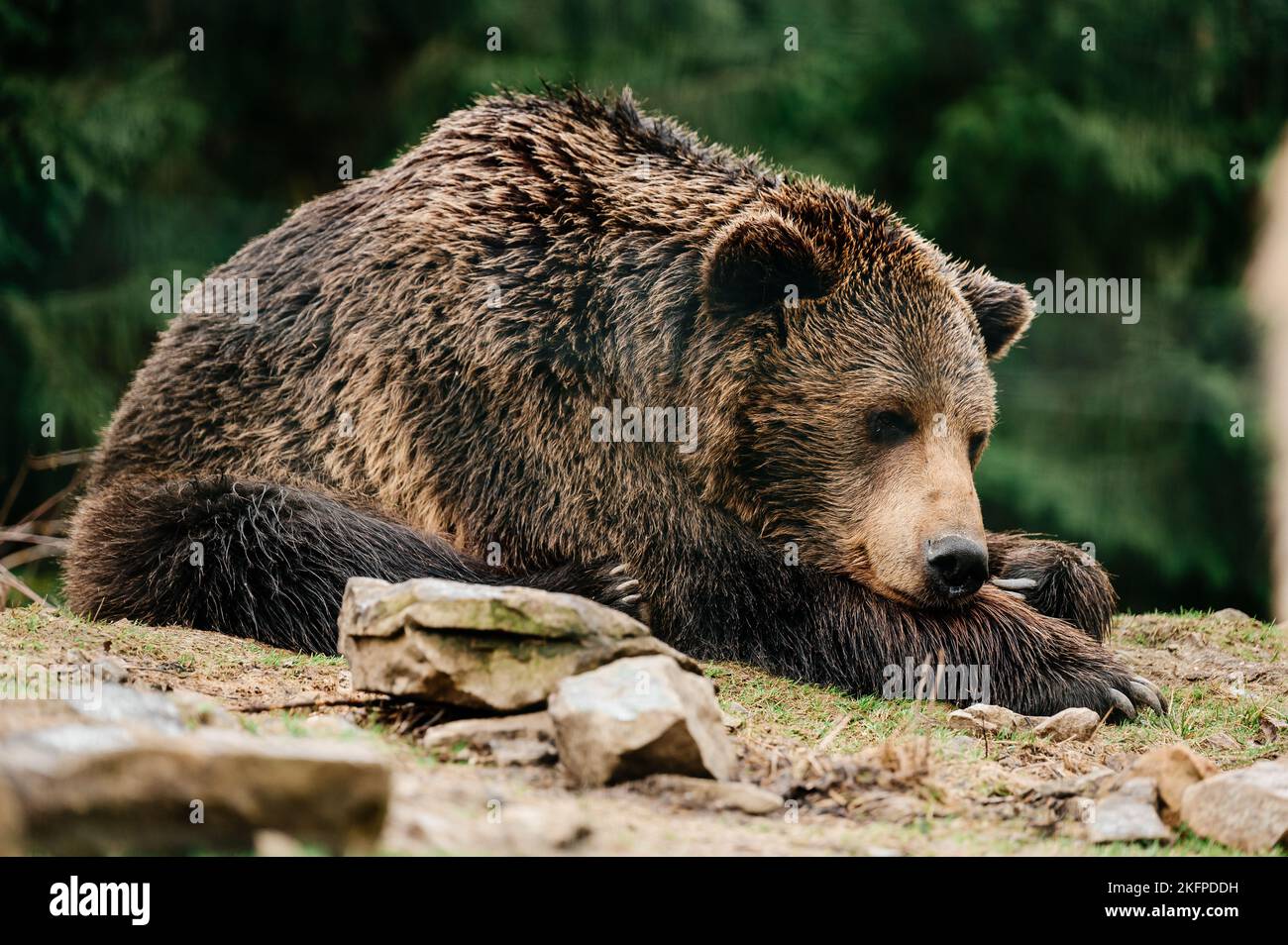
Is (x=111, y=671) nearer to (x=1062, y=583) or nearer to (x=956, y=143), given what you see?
(x=1062, y=583)

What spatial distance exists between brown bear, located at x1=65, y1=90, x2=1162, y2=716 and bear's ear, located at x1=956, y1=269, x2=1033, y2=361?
0.51ft

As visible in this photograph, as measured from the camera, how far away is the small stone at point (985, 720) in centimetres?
464

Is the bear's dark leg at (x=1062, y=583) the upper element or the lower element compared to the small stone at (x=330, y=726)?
upper

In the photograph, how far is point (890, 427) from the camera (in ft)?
18.2

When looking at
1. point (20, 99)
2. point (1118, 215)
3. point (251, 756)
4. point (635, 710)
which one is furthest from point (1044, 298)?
point (251, 756)

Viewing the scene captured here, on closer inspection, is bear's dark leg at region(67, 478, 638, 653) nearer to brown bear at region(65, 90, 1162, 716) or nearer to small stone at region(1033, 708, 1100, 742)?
brown bear at region(65, 90, 1162, 716)

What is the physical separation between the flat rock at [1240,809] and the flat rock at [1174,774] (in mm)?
54

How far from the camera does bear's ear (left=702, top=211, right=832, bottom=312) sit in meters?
5.48

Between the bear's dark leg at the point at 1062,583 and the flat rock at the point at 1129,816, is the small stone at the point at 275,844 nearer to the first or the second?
the flat rock at the point at 1129,816

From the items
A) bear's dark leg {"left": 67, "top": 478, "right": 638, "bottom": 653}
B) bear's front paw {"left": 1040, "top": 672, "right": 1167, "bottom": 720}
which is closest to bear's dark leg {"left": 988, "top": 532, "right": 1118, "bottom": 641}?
bear's front paw {"left": 1040, "top": 672, "right": 1167, "bottom": 720}

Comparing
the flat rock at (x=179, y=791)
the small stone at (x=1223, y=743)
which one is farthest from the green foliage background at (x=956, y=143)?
the flat rock at (x=179, y=791)

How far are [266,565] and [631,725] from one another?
255 centimetres

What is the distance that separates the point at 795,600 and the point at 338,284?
2492 mm

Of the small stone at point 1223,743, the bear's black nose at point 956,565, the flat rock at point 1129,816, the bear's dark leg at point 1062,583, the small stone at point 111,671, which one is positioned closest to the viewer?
the flat rock at point 1129,816
